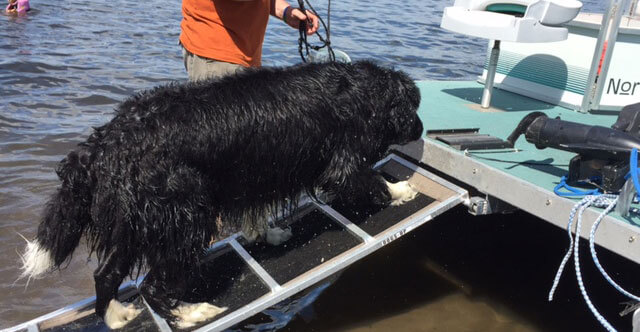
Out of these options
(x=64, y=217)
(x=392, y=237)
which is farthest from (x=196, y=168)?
(x=392, y=237)

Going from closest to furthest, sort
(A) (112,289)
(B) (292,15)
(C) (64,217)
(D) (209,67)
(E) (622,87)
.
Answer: (C) (64,217) → (A) (112,289) → (D) (209,67) → (B) (292,15) → (E) (622,87)

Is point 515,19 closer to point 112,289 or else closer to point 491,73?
point 491,73

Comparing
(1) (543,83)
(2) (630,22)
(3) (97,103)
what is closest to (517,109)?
(1) (543,83)

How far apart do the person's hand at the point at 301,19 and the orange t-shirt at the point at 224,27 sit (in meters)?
0.32

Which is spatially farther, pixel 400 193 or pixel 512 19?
pixel 512 19

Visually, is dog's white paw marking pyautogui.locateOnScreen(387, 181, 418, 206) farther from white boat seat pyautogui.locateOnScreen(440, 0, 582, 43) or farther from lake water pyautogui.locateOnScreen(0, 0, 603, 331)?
white boat seat pyautogui.locateOnScreen(440, 0, 582, 43)

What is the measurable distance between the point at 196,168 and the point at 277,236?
3.34 ft

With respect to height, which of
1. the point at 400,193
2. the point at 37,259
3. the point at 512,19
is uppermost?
the point at 512,19

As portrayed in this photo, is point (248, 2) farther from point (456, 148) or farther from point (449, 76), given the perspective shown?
point (449, 76)

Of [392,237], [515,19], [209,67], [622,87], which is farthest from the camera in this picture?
[622,87]

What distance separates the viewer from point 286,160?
3.17 m

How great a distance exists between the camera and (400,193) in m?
3.67

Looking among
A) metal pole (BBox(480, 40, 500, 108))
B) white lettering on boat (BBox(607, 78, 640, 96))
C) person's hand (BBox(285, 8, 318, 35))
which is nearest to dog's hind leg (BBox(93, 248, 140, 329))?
person's hand (BBox(285, 8, 318, 35))

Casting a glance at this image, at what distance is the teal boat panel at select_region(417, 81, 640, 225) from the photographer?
3.42m
